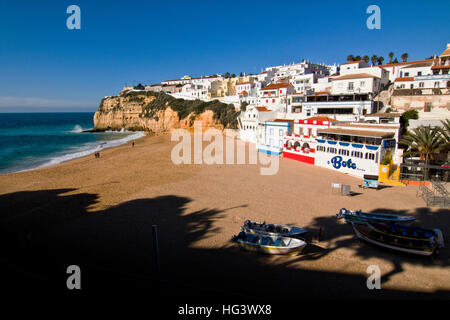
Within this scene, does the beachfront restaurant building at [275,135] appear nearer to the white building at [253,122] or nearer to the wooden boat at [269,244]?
the white building at [253,122]

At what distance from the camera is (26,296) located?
6.32 meters

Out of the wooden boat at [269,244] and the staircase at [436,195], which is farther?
the staircase at [436,195]

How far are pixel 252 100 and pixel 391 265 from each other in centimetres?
4448

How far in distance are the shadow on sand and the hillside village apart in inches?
344

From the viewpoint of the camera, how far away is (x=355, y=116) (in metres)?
31.3

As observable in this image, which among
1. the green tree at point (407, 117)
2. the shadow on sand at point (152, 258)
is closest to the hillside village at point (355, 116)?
the green tree at point (407, 117)

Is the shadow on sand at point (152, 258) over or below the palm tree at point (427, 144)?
below

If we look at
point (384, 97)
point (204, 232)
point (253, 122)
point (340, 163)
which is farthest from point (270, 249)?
point (384, 97)

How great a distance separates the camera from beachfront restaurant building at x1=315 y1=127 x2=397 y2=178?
21641 mm

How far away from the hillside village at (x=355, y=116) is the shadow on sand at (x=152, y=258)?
873 cm

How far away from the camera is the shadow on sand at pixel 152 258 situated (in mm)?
7250

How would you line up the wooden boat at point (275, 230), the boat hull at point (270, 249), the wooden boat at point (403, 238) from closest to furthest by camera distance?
the wooden boat at point (403, 238)
the boat hull at point (270, 249)
the wooden boat at point (275, 230)

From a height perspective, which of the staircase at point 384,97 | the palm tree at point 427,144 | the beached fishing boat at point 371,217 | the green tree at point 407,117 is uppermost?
the staircase at point 384,97
